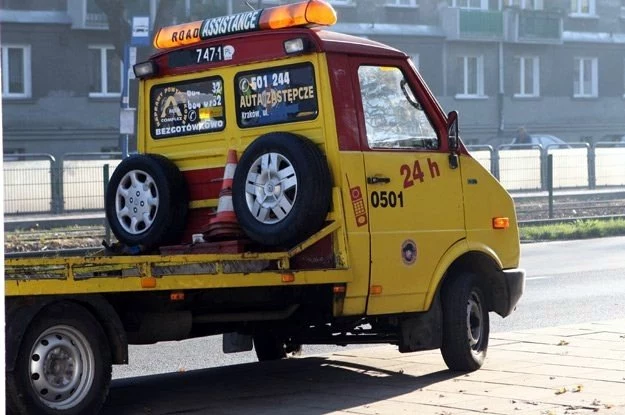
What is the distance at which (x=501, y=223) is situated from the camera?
9031 mm

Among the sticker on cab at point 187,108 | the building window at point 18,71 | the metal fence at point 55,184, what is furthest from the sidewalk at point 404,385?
the building window at point 18,71

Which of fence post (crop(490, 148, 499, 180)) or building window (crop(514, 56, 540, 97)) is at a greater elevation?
building window (crop(514, 56, 540, 97))

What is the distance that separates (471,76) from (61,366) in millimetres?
49117

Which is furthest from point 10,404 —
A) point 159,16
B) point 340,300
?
point 159,16

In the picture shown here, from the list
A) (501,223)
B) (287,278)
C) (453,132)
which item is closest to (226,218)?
(287,278)

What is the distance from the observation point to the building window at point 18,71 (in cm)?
4338

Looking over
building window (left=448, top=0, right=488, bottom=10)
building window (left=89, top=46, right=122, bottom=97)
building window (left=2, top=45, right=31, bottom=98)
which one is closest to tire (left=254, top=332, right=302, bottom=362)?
building window (left=2, top=45, right=31, bottom=98)

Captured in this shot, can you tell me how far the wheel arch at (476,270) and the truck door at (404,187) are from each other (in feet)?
0.20

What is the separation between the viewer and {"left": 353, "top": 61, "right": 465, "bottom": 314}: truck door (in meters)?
8.06

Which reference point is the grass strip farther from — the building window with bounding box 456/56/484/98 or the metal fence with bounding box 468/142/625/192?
the building window with bounding box 456/56/484/98

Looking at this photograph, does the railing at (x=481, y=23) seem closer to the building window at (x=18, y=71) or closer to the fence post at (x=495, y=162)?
the building window at (x=18, y=71)

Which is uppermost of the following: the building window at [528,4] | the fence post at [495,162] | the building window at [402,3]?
the building window at [528,4]

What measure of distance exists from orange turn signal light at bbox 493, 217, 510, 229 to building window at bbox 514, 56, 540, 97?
47.9m

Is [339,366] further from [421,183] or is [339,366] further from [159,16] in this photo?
[159,16]
